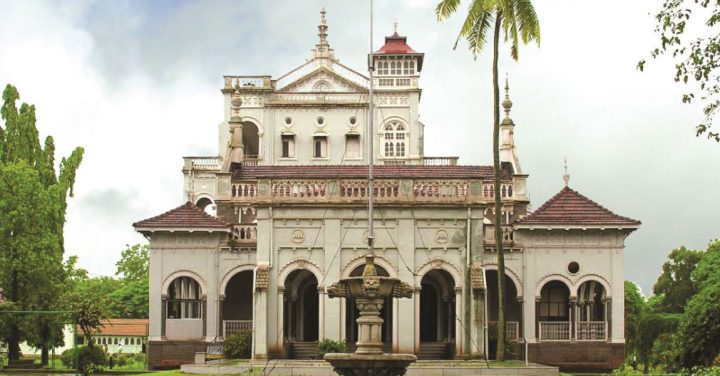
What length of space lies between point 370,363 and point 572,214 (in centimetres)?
2243

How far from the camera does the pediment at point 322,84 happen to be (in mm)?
Answer: 77625

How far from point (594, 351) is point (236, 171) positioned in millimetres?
18563

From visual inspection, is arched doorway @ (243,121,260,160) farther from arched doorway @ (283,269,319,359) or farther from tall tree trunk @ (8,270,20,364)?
arched doorway @ (283,269,319,359)

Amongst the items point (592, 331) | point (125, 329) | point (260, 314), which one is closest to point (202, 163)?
point (125, 329)

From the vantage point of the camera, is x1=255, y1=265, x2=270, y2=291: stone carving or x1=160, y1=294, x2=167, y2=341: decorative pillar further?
x1=160, y1=294, x2=167, y2=341: decorative pillar

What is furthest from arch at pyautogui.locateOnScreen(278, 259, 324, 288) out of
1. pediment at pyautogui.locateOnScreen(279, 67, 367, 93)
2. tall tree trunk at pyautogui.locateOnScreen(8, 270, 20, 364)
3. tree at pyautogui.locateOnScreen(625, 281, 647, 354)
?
tree at pyautogui.locateOnScreen(625, 281, 647, 354)

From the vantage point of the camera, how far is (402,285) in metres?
32.3

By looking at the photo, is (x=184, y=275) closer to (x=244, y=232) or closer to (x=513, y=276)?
(x=244, y=232)

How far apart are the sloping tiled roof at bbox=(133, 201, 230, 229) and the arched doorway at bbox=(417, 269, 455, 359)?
8928 mm

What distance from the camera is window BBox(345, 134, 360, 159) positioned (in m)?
76.1

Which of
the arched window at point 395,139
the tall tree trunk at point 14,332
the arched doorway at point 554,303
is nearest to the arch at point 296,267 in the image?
the arched doorway at point 554,303

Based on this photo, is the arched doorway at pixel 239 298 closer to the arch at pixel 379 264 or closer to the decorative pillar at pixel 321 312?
the decorative pillar at pixel 321 312

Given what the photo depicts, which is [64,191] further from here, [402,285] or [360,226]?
[402,285]

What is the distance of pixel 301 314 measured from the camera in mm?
49062
